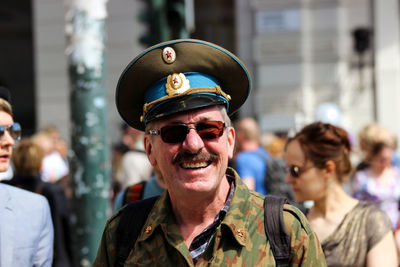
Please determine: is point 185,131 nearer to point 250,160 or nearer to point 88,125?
point 88,125

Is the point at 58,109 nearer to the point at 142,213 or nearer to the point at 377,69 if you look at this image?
the point at 377,69

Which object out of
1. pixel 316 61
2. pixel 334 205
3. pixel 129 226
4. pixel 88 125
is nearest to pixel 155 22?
pixel 88 125

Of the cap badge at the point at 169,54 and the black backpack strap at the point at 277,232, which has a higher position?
the cap badge at the point at 169,54

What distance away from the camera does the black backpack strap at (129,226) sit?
2.23 metres

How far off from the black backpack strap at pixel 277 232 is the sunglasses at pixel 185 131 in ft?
1.10

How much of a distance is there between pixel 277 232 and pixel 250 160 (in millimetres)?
4104

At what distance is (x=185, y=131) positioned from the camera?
219 centimetres

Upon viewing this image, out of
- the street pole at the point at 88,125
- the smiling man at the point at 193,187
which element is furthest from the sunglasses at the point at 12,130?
the street pole at the point at 88,125

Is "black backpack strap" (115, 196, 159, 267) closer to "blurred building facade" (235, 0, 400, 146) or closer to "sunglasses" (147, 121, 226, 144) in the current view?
"sunglasses" (147, 121, 226, 144)

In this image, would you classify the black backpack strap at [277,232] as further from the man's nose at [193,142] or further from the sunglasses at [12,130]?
the sunglasses at [12,130]

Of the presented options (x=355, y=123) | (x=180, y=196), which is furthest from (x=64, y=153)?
(x=180, y=196)

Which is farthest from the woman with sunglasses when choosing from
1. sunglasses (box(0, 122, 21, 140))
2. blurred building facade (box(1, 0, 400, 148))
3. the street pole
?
blurred building facade (box(1, 0, 400, 148))

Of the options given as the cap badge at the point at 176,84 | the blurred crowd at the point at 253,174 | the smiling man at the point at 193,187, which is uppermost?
the cap badge at the point at 176,84

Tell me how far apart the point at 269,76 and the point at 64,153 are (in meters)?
4.19
